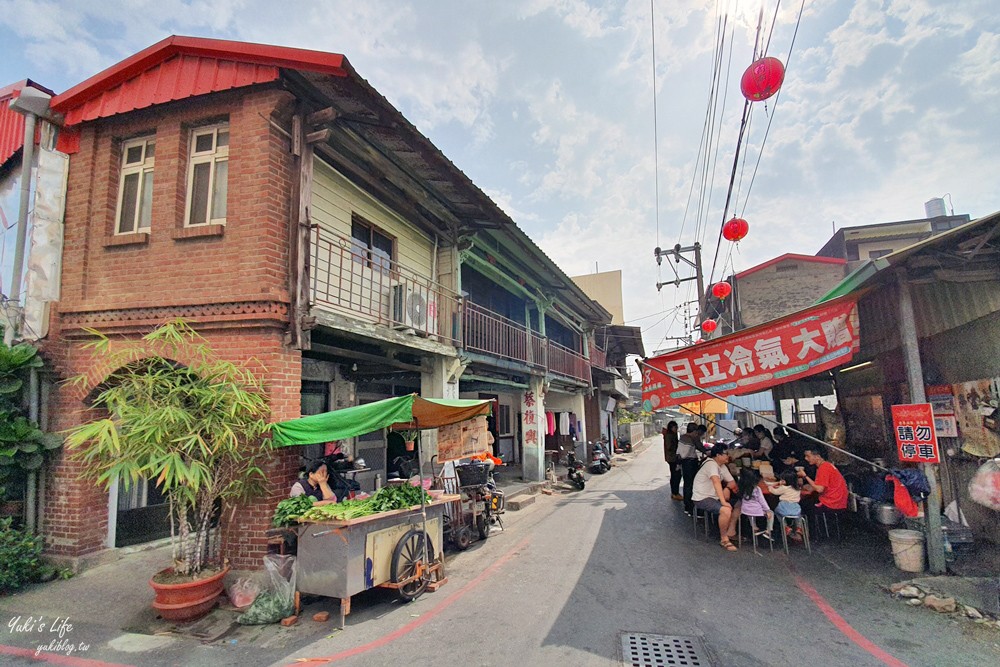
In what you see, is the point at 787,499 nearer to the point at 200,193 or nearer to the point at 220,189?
the point at 220,189

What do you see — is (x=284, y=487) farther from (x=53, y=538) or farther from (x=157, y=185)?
(x=157, y=185)

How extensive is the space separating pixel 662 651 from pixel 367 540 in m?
3.05

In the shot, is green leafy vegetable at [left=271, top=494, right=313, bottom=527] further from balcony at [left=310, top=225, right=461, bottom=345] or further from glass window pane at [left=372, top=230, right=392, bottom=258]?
glass window pane at [left=372, top=230, right=392, bottom=258]

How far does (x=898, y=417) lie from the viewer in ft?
19.8

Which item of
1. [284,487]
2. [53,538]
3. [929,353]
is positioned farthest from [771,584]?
[53,538]

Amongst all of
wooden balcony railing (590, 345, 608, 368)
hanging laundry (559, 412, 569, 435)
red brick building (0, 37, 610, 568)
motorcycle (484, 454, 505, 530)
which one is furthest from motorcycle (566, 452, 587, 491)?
red brick building (0, 37, 610, 568)

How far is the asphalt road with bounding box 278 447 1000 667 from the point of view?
411 centimetres

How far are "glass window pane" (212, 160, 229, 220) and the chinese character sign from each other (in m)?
9.30

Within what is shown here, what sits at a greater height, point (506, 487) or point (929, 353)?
point (929, 353)

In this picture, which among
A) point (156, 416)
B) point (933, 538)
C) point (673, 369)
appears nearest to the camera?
point (156, 416)

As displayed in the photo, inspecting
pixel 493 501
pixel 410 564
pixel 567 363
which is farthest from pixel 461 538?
pixel 567 363

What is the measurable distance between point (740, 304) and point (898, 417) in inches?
698

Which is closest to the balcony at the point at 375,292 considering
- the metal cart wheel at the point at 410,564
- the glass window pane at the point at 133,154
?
the glass window pane at the point at 133,154

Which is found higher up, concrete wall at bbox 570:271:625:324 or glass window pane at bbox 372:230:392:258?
concrete wall at bbox 570:271:625:324
